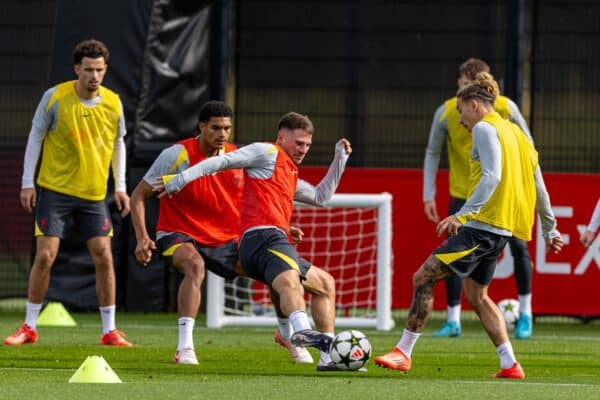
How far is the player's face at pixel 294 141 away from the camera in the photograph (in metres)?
9.08

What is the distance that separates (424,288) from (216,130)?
1.66 metres

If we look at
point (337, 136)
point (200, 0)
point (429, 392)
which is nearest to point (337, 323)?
point (337, 136)

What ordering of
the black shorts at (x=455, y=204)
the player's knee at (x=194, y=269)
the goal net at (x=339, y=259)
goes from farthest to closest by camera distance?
1. the goal net at (x=339, y=259)
2. the black shorts at (x=455, y=204)
3. the player's knee at (x=194, y=269)

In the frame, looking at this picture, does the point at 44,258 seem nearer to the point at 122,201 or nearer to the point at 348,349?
the point at 122,201

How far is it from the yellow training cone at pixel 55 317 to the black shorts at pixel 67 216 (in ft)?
6.64

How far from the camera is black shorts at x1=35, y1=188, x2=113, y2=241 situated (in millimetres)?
10594

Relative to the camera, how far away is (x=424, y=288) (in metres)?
8.89

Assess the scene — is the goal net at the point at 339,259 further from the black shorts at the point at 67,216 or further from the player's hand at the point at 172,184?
the player's hand at the point at 172,184

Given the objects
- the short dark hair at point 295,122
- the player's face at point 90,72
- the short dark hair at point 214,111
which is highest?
the player's face at point 90,72

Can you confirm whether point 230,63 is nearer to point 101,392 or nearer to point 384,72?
point 384,72

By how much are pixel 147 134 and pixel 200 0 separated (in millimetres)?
1272

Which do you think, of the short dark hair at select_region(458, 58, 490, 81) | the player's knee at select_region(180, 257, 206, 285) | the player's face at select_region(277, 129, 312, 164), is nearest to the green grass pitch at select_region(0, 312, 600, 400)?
the player's knee at select_region(180, 257, 206, 285)

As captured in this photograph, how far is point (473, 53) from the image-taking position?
14.2 metres

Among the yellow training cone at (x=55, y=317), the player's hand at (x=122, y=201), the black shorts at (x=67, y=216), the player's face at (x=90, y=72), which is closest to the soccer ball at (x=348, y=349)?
the player's hand at (x=122, y=201)
